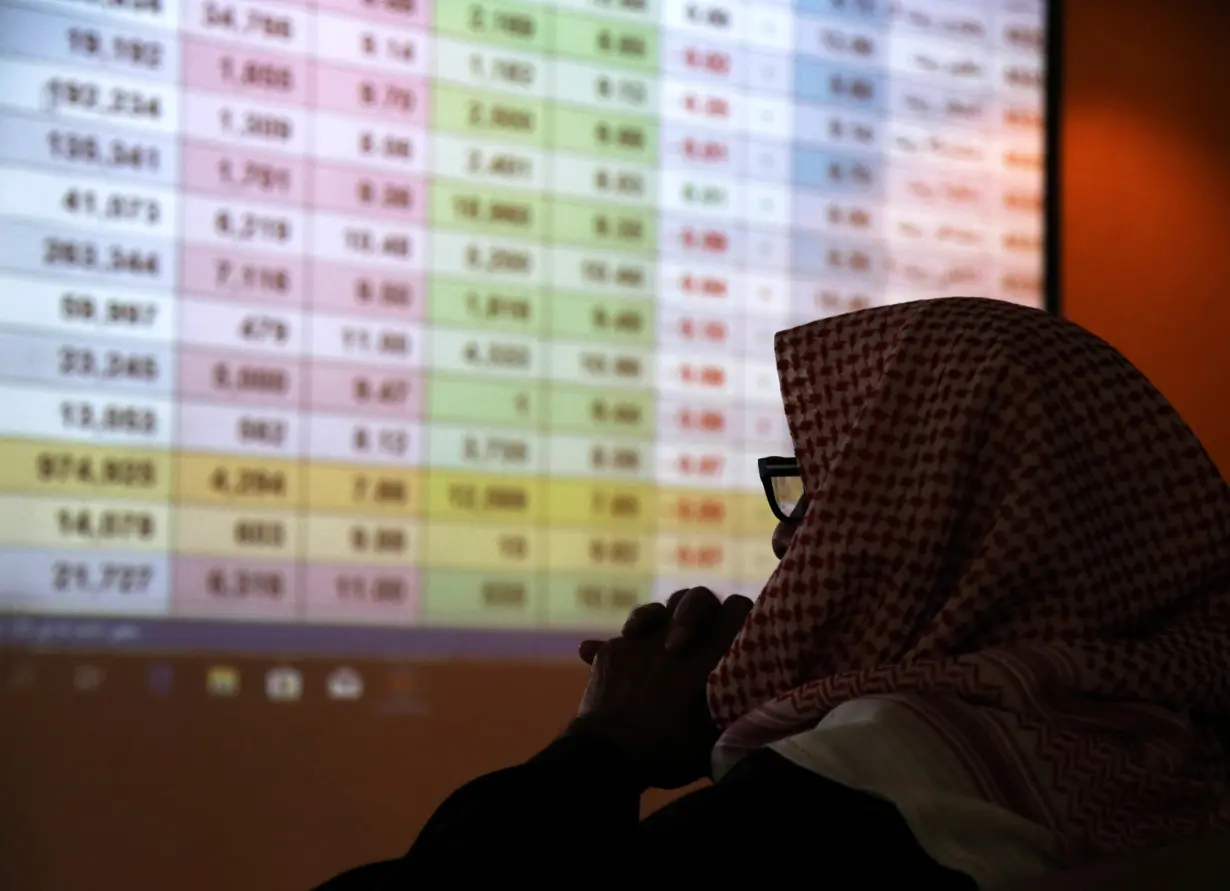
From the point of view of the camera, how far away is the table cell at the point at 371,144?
1.84 meters

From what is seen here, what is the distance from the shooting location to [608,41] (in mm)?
2074

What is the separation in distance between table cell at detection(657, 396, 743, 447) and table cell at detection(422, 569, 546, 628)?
1.03 feet

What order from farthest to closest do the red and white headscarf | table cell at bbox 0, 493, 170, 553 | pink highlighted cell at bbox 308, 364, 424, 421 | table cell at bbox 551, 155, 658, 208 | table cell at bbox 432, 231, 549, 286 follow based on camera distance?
table cell at bbox 551, 155, 658, 208, table cell at bbox 432, 231, 549, 286, pink highlighted cell at bbox 308, 364, 424, 421, table cell at bbox 0, 493, 170, 553, the red and white headscarf

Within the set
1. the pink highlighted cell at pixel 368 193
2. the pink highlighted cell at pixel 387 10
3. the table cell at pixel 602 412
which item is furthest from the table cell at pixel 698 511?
the pink highlighted cell at pixel 387 10

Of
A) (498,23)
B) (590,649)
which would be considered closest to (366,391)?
(498,23)

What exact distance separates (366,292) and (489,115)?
33 centimetres

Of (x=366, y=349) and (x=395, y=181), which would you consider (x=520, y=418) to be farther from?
(x=395, y=181)

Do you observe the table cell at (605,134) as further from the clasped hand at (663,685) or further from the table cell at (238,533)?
the clasped hand at (663,685)

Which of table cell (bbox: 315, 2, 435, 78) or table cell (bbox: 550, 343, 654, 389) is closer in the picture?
table cell (bbox: 315, 2, 435, 78)

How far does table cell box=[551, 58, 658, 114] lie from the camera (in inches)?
80.0

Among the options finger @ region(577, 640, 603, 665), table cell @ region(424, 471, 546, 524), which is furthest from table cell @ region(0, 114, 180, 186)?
finger @ region(577, 640, 603, 665)

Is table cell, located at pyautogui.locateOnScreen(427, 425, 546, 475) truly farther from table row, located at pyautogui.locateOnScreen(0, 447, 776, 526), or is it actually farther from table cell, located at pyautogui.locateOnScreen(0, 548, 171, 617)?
table cell, located at pyautogui.locateOnScreen(0, 548, 171, 617)

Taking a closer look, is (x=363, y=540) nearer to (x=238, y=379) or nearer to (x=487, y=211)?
(x=238, y=379)

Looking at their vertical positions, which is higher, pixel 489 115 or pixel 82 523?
pixel 489 115
